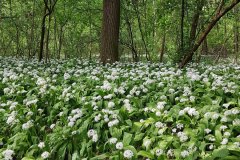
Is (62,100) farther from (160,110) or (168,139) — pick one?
(168,139)

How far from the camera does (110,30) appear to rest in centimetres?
1039

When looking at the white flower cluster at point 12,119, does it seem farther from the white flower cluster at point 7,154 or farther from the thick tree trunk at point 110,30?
the thick tree trunk at point 110,30

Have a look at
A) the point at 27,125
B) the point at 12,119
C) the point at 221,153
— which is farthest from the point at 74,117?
the point at 221,153

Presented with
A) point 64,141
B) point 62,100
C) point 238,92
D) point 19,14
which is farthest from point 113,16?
point 19,14

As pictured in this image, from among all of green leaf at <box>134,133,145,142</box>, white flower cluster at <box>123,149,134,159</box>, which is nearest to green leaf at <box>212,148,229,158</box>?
white flower cluster at <box>123,149,134,159</box>

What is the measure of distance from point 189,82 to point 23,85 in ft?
12.5

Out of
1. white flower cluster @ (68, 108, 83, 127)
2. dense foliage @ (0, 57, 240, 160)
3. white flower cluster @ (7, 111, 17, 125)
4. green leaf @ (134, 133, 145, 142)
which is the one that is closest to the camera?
dense foliage @ (0, 57, 240, 160)

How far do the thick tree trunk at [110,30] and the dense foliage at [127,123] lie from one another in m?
3.84

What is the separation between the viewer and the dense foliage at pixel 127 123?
4.08 meters

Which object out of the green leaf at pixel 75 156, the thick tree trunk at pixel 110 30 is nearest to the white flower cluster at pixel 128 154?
the green leaf at pixel 75 156

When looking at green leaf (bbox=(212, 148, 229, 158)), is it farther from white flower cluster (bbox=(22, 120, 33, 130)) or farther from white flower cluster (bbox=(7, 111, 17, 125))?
white flower cluster (bbox=(7, 111, 17, 125))

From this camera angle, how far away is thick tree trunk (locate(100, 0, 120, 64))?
33.9 ft

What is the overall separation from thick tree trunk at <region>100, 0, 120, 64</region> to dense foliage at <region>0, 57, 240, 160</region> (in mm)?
3837

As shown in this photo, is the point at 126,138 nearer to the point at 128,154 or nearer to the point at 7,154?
the point at 128,154
